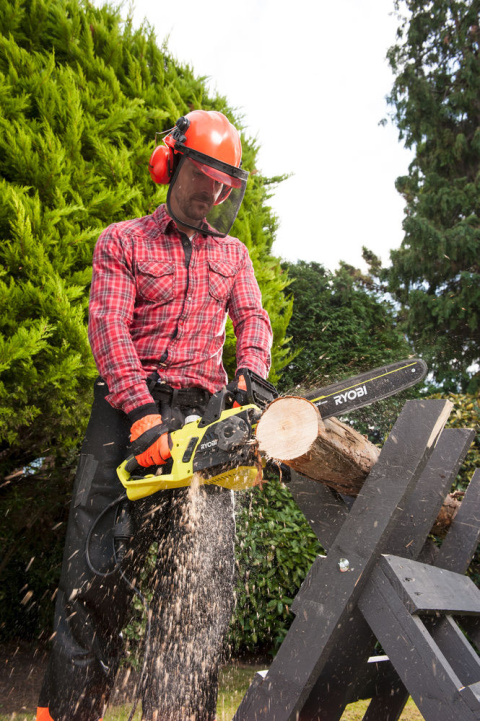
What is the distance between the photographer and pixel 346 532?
1.45m

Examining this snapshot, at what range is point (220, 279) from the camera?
2.31 m

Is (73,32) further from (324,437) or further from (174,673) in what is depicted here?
(174,673)

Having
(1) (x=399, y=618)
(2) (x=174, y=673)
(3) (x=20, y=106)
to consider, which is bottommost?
(2) (x=174, y=673)

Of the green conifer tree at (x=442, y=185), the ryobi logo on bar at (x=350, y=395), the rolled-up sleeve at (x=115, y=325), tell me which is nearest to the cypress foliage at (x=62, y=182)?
the rolled-up sleeve at (x=115, y=325)

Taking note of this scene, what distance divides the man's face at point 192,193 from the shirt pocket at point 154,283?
0.78 feet

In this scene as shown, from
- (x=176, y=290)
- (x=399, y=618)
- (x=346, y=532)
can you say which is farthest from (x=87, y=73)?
(x=399, y=618)

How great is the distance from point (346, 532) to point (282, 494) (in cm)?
226

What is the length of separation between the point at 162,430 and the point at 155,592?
775 millimetres

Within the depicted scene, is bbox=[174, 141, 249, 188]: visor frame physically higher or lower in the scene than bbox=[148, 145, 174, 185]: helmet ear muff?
higher

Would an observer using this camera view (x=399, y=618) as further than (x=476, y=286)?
No

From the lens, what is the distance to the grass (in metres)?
2.71

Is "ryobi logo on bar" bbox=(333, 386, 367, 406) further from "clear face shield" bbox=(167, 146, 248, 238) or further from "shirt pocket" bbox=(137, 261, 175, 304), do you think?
"clear face shield" bbox=(167, 146, 248, 238)

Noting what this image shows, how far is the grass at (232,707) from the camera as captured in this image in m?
2.71

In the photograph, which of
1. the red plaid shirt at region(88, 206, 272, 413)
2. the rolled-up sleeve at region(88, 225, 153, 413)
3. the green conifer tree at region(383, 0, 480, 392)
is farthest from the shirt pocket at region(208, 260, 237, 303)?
the green conifer tree at region(383, 0, 480, 392)
